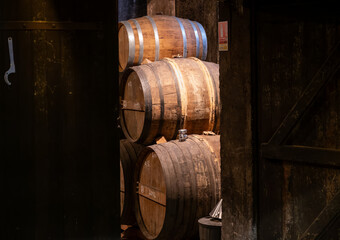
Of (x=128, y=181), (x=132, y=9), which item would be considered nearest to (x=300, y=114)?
(x=128, y=181)

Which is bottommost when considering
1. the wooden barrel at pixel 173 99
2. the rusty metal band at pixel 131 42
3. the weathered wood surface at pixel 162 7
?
the wooden barrel at pixel 173 99

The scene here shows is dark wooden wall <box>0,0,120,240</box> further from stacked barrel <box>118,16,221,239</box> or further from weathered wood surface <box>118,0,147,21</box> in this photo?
weathered wood surface <box>118,0,147,21</box>

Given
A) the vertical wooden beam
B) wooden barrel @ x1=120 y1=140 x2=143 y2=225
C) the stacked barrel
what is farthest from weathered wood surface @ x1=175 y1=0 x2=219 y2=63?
the vertical wooden beam

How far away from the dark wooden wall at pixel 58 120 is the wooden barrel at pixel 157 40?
128 inches

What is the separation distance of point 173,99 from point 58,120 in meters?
2.62

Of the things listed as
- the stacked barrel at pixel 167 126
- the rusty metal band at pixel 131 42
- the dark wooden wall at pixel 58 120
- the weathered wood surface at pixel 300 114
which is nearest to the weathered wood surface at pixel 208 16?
the stacked barrel at pixel 167 126

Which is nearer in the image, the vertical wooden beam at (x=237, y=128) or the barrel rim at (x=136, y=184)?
the vertical wooden beam at (x=237, y=128)

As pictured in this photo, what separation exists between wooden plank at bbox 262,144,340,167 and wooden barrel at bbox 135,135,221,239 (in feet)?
5.35

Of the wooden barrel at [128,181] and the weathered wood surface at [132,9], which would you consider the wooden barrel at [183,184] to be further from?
the weathered wood surface at [132,9]

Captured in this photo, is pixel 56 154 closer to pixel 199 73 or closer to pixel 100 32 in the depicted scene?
pixel 100 32

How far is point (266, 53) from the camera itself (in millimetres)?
3773

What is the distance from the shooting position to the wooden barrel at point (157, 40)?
668 cm

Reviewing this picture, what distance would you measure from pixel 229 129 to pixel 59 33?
158cm

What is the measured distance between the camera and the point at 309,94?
3.49 m
